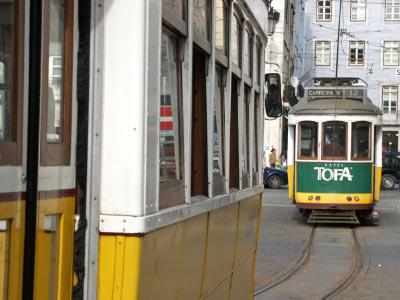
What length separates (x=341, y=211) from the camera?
635 inches

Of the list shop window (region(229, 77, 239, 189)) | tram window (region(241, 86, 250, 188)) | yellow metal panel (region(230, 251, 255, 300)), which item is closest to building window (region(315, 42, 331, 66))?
yellow metal panel (region(230, 251, 255, 300))

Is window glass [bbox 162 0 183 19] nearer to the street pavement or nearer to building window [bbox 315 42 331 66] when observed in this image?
the street pavement

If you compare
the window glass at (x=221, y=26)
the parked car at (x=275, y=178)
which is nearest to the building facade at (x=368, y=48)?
the parked car at (x=275, y=178)

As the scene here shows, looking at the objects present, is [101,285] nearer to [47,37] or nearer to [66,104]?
[66,104]

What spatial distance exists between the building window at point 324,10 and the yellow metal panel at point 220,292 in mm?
46558

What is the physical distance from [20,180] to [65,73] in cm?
42

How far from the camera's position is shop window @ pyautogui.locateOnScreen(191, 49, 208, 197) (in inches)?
129

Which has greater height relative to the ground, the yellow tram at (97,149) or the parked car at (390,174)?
the yellow tram at (97,149)

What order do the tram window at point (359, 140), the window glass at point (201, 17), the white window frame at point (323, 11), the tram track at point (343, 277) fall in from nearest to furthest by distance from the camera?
the window glass at point (201, 17)
the tram track at point (343, 277)
the tram window at point (359, 140)
the white window frame at point (323, 11)

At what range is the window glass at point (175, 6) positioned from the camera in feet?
8.60

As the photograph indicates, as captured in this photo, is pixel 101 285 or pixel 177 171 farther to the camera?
pixel 177 171

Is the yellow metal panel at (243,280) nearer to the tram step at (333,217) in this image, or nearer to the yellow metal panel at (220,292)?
the yellow metal panel at (220,292)

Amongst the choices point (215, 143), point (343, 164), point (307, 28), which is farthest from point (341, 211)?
point (307, 28)

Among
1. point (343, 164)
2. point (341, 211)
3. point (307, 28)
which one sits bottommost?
point (341, 211)
